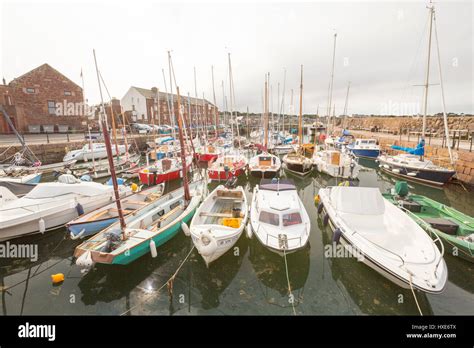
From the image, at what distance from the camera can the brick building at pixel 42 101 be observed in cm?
2992

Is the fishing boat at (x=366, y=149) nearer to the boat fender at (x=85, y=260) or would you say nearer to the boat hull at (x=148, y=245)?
the boat hull at (x=148, y=245)

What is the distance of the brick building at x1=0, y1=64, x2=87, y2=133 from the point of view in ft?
98.2

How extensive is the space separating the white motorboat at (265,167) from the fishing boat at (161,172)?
727cm

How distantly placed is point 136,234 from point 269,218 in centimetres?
556

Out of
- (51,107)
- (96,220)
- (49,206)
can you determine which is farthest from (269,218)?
(51,107)

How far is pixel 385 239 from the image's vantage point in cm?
821

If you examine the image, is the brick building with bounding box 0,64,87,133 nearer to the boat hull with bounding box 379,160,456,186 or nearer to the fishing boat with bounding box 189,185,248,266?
the fishing boat with bounding box 189,185,248,266

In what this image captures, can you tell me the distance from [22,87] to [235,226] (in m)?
40.7

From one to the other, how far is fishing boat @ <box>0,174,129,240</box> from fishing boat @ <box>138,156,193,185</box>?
5.36 meters

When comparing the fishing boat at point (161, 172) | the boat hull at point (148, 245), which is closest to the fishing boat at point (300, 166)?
the fishing boat at point (161, 172)

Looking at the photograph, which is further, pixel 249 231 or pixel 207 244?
pixel 249 231

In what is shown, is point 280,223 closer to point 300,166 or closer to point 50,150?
point 300,166

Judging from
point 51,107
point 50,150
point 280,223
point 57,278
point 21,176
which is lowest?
point 57,278
